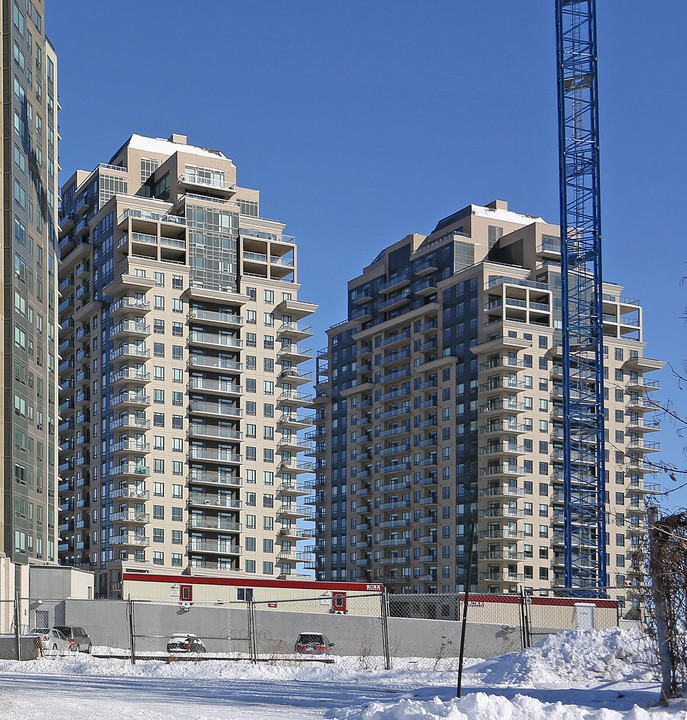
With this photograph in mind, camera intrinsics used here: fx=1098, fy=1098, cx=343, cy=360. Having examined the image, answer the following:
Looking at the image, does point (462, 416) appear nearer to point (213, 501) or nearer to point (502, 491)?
point (502, 491)

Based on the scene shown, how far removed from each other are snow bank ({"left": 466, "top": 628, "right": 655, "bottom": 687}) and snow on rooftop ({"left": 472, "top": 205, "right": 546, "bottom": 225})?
120670 mm

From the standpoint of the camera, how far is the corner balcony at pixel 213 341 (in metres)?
121

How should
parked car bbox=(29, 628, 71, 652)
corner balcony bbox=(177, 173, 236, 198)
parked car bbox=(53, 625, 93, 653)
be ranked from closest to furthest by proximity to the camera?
parked car bbox=(29, 628, 71, 652) < parked car bbox=(53, 625, 93, 653) < corner balcony bbox=(177, 173, 236, 198)

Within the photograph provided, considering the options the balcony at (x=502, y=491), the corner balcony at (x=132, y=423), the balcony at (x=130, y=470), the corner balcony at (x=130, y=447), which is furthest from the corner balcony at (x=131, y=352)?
the balcony at (x=502, y=491)

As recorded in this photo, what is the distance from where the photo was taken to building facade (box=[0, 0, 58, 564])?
75.4 m

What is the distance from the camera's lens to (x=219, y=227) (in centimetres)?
12756

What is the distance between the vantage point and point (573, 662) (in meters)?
25.2

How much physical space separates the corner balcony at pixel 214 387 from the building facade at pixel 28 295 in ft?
100

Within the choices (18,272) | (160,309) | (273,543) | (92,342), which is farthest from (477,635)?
(92,342)

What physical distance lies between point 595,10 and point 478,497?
178 feet

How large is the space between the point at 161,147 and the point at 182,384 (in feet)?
118

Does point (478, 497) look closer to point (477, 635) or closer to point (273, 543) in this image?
point (273, 543)

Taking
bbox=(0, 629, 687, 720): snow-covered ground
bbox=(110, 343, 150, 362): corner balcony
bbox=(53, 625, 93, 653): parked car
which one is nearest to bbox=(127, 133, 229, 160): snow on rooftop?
bbox=(110, 343, 150, 362): corner balcony

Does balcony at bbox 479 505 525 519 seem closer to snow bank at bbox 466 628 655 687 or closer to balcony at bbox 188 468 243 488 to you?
balcony at bbox 188 468 243 488
